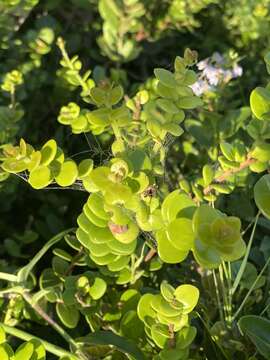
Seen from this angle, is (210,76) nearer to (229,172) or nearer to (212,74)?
(212,74)

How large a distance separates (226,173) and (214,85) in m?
0.39

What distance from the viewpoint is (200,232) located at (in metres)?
0.61

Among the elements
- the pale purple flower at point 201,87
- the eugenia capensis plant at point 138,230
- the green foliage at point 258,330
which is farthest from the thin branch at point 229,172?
Answer: the pale purple flower at point 201,87

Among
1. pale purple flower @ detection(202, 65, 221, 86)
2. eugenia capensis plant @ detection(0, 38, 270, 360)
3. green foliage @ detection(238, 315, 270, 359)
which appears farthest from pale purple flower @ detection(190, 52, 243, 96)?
green foliage @ detection(238, 315, 270, 359)

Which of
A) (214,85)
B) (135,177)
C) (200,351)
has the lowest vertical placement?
(200,351)

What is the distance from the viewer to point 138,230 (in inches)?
27.5

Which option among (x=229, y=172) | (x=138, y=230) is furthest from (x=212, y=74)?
(x=138, y=230)

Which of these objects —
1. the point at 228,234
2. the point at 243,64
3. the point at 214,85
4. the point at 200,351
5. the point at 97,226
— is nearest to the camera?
the point at 228,234

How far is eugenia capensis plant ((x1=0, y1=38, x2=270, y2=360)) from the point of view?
2.12ft

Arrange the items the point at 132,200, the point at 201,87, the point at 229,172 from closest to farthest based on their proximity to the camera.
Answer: the point at 132,200 < the point at 229,172 < the point at 201,87

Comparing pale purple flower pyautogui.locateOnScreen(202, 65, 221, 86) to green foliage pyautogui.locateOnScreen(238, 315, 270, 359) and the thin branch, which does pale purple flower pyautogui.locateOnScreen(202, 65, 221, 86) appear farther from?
green foliage pyautogui.locateOnScreen(238, 315, 270, 359)

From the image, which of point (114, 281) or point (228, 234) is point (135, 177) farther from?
point (114, 281)

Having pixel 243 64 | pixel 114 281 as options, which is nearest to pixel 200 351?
pixel 114 281

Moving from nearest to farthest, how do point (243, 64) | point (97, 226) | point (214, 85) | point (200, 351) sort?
point (97, 226) < point (200, 351) < point (214, 85) < point (243, 64)
